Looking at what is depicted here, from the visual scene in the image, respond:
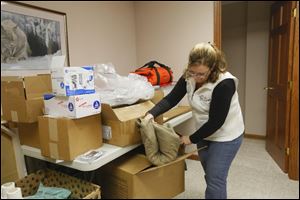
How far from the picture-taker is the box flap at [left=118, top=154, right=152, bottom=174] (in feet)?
4.26

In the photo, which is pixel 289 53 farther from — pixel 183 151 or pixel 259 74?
pixel 183 151

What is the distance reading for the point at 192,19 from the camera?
243cm

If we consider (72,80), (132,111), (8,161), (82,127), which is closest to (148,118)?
(132,111)

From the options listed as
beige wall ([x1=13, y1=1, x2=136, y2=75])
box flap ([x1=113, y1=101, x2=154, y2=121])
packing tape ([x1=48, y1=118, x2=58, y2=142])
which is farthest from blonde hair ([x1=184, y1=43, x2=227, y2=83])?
beige wall ([x1=13, y1=1, x2=136, y2=75])

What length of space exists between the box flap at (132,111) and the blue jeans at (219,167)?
1.47 feet

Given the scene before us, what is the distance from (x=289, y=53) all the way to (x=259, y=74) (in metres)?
1.06

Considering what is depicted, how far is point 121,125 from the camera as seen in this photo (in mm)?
1292

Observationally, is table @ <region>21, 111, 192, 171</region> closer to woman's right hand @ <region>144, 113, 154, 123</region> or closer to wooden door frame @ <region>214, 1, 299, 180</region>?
woman's right hand @ <region>144, 113, 154, 123</region>

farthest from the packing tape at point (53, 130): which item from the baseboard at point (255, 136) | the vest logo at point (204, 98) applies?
the baseboard at point (255, 136)

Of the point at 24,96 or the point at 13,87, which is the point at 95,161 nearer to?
the point at 24,96

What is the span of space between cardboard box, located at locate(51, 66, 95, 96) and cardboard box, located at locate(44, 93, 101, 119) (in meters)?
0.03

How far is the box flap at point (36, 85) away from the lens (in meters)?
1.31

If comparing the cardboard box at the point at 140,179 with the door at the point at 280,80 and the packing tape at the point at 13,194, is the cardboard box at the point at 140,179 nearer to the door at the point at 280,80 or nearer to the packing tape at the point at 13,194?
the packing tape at the point at 13,194

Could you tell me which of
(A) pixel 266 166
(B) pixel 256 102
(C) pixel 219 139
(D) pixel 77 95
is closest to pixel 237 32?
(B) pixel 256 102
